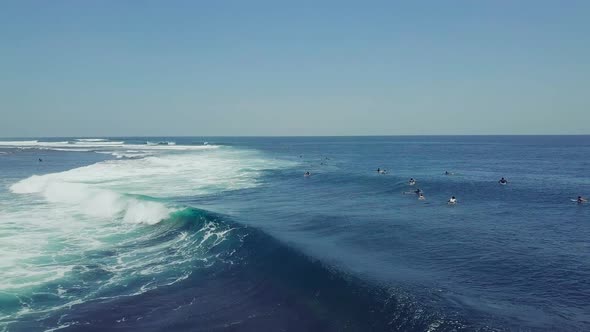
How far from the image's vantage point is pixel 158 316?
1656 centimetres

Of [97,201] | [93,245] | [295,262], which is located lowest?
[93,245]

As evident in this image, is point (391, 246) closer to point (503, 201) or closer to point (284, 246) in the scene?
point (284, 246)

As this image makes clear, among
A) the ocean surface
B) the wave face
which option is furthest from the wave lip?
the ocean surface

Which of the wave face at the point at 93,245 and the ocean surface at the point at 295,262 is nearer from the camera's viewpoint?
the ocean surface at the point at 295,262

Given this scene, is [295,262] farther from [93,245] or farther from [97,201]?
[97,201]

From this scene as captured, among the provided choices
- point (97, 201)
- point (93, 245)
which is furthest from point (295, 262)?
point (97, 201)

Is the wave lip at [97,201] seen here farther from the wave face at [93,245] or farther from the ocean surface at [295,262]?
the ocean surface at [295,262]

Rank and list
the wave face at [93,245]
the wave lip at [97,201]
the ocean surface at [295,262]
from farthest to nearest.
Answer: the wave lip at [97,201]
the wave face at [93,245]
the ocean surface at [295,262]

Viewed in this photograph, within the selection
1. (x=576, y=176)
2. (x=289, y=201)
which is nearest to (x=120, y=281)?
(x=289, y=201)

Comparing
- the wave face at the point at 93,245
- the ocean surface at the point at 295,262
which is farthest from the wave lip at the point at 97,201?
the ocean surface at the point at 295,262

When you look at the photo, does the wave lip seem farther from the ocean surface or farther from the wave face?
the ocean surface

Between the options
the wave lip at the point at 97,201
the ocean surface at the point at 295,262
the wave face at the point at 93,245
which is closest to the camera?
the ocean surface at the point at 295,262

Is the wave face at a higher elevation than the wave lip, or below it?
below

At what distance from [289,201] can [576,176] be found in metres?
43.7
